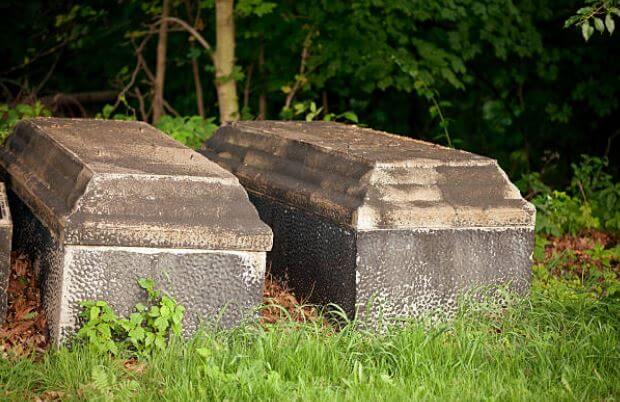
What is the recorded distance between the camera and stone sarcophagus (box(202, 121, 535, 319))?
4.83 metres

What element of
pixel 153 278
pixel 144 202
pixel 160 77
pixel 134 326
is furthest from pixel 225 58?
pixel 134 326

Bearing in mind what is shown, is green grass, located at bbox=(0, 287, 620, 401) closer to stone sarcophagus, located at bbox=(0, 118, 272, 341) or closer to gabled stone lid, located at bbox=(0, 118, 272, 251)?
stone sarcophagus, located at bbox=(0, 118, 272, 341)

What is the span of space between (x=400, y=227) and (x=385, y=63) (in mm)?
4191

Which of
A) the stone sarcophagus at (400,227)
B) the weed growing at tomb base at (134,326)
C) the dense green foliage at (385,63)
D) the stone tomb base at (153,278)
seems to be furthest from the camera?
the dense green foliage at (385,63)

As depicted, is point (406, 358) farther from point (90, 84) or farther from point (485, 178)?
point (90, 84)

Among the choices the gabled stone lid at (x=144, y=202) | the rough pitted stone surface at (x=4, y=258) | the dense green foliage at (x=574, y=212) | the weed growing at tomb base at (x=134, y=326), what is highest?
A: the gabled stone lid at (x=144, y=202)

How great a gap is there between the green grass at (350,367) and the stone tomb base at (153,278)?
0.13m

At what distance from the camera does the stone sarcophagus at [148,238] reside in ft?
14.4

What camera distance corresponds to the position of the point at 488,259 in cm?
507

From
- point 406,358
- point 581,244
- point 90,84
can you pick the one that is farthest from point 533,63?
point 406,358

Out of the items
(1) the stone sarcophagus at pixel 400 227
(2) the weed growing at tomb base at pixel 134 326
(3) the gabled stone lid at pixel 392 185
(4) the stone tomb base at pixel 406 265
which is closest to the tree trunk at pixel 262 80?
(3) the gabled stone lid at pixel 392 185

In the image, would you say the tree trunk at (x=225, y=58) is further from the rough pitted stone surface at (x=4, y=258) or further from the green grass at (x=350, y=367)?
the green grass at (x=350, y=367)

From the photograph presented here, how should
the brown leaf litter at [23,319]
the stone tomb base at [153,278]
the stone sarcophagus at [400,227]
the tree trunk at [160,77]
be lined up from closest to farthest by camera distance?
1. the stone tomb base at [153,278]
2. the brown leaf litter at [23,319]
3. the stone sarcophagus at [400,227]
4. the tree trunk at [160,77]

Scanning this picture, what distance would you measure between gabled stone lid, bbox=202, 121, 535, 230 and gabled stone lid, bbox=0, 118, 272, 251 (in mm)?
523
